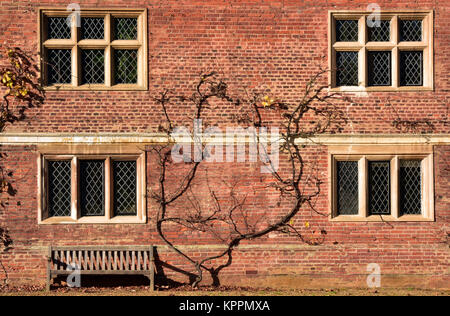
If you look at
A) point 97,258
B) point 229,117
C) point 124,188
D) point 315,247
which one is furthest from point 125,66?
point 315,247

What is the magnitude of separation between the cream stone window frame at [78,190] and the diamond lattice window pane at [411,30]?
5.83 m

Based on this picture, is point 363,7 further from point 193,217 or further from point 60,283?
point 60,283

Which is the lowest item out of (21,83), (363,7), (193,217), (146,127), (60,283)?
(60,283)

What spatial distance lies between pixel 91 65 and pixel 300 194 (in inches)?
194

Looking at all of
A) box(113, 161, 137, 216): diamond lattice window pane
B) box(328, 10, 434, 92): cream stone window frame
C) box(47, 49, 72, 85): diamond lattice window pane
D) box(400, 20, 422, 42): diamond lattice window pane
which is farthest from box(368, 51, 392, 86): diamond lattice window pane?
box(47, 49, 72, 85): diamond lattice window pane

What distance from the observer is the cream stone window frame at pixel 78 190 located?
987cm

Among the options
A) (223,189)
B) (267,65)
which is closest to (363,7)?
(267,65)

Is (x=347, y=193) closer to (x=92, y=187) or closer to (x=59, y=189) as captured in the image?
(x=92, y=187)

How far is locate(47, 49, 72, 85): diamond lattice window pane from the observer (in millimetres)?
10055

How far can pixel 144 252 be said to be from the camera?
32.0ft

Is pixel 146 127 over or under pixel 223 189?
over

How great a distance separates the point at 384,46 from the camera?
398 inches

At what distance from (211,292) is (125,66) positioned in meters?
4.81

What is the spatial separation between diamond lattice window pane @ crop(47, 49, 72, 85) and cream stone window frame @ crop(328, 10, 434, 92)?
17.3 feet
